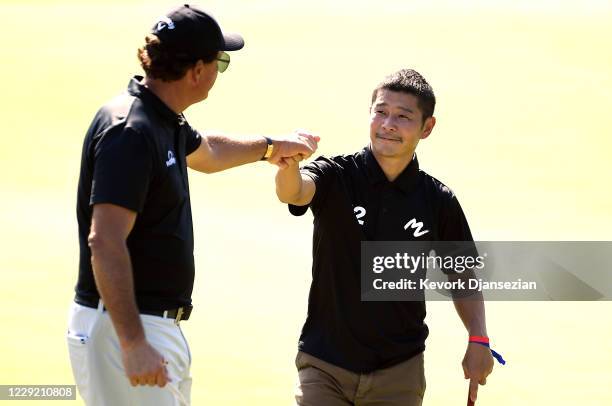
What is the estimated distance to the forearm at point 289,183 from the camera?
596 cm

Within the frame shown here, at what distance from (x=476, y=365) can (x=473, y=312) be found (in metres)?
0.30

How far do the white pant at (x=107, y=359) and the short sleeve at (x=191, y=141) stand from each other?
37.8 inches

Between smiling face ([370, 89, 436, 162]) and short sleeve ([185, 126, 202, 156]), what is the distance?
982 mm

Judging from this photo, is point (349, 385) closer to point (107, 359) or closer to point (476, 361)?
point (476, 361)

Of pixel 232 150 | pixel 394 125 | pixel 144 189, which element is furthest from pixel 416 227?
pixel 144 189

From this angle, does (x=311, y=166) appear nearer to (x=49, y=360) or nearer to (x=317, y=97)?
(x=49, y=360)

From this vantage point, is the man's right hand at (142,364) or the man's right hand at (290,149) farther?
the man's right hand at (290,149)

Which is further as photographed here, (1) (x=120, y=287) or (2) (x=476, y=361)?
(2) (x=476, y=361)

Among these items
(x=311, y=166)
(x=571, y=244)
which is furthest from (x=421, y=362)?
(x=571, y=244)

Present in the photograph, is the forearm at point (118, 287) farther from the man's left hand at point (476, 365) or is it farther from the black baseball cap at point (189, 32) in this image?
the man's left hand at point (476, 365)

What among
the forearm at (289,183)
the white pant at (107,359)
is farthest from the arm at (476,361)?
the white pant at (107,359)

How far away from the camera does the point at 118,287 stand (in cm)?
462

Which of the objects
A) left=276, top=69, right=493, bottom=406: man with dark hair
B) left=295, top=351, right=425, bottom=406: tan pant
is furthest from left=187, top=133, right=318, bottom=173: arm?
left=295, top=351, right=425, bottom=406: tan pant

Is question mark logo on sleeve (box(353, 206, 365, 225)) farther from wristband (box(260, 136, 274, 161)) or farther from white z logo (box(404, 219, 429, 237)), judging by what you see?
wristband (box(260, 136, 274, 161))
